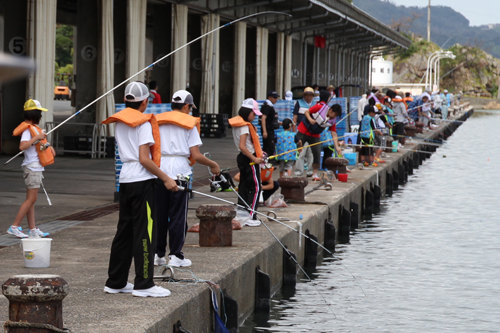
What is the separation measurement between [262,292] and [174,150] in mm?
2050

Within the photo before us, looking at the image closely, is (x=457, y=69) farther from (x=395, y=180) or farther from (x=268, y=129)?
(x=268, y=129)

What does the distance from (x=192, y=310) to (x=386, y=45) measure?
57139 mm

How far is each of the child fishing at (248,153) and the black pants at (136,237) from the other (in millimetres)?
3667

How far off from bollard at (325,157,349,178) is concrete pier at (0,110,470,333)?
3.42 meters

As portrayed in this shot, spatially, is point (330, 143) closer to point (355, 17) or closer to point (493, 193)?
point (493, 193)

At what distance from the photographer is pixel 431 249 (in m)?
12.6

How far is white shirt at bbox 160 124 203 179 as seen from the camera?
7312 millimetres

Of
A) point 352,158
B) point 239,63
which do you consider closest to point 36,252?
point 352,158

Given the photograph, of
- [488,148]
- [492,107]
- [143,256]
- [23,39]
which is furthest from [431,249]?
[492,107]

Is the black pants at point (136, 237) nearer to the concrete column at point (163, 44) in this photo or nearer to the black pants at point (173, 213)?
the black pants at point (173, 213)

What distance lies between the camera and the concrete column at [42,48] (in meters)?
18.8

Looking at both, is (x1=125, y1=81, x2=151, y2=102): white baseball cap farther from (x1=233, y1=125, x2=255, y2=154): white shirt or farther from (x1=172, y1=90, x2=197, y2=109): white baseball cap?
(x1=233, y1=125, x2=255, y2=154): white shirt

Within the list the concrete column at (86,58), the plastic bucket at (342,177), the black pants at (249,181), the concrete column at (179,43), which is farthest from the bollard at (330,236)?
the concrete column at (179,43)

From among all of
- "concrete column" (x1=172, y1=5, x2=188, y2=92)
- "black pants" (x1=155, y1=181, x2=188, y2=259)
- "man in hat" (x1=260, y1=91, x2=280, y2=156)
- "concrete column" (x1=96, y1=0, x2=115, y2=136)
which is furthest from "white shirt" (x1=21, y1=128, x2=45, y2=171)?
"concrete column" (x1=172, y1=5, x2=188, y2=92)
